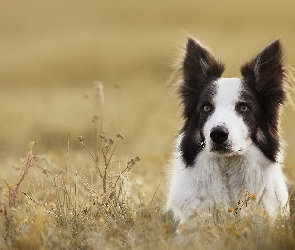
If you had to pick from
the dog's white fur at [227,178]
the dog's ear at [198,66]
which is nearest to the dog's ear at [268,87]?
the dog's white fur at [227,178]

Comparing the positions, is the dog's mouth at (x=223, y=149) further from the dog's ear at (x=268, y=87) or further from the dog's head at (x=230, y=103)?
the dog's ear at (x=268, y=87)

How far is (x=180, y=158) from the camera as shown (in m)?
6.36

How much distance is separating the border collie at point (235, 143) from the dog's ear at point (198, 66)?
0.01 m

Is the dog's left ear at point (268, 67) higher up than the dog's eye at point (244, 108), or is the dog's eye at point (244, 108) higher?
the dog's left ear at point (268, 67)

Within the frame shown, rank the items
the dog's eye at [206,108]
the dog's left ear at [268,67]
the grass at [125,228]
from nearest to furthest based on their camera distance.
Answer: the grass at [125,228], the dog's eye at [206,108], the dog's left ear at [268,67]

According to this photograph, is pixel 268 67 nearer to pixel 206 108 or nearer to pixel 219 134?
pixel 206 108

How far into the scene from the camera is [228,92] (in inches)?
235

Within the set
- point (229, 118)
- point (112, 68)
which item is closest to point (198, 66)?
point (229, 118)

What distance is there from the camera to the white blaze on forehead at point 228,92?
19.5ft

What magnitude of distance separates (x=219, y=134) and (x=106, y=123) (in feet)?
34.0

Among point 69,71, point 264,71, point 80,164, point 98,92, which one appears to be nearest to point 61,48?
point 69,71

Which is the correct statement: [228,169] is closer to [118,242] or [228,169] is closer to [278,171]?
[278,171]

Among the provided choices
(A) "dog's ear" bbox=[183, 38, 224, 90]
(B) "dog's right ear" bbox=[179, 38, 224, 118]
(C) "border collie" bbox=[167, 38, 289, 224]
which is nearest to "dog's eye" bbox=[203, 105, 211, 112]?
(C) "border collie" bbox=[167, 38, 289, 224]

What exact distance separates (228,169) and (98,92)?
82.1 inches
